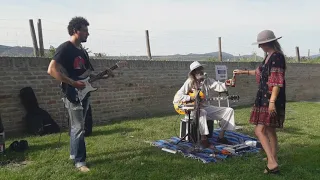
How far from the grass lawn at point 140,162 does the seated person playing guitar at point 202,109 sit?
0.69 metres

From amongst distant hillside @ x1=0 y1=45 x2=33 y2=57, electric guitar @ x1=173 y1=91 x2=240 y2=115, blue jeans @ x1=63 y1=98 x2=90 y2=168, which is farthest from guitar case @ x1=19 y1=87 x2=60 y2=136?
electric guitar @ x1=173 y1=91 x2=240 y2=115

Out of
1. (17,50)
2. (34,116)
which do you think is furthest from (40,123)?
(17,50)

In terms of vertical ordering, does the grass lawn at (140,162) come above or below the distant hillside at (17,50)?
below

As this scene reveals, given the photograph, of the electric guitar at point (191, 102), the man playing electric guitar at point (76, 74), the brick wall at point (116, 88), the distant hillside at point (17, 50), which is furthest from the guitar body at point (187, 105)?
the distant hillside at point (17, 50)

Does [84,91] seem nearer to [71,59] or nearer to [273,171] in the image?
[71,59]

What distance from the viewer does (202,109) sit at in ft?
18.8

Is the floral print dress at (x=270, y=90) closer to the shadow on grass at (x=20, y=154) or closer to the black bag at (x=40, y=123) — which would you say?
the shadow on grass at (x=20, y=154)

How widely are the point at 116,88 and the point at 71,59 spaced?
495cm

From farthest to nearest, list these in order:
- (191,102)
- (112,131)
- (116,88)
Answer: (116,88)
(112,131)
(191,102)

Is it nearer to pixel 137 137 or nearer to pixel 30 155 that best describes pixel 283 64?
pixel 137 137

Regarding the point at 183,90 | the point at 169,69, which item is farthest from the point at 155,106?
the point at 183,90

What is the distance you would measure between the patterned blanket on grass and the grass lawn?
0.50ft

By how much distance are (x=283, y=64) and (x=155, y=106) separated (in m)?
6.47

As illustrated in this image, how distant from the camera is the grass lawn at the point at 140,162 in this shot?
4.41 metres
